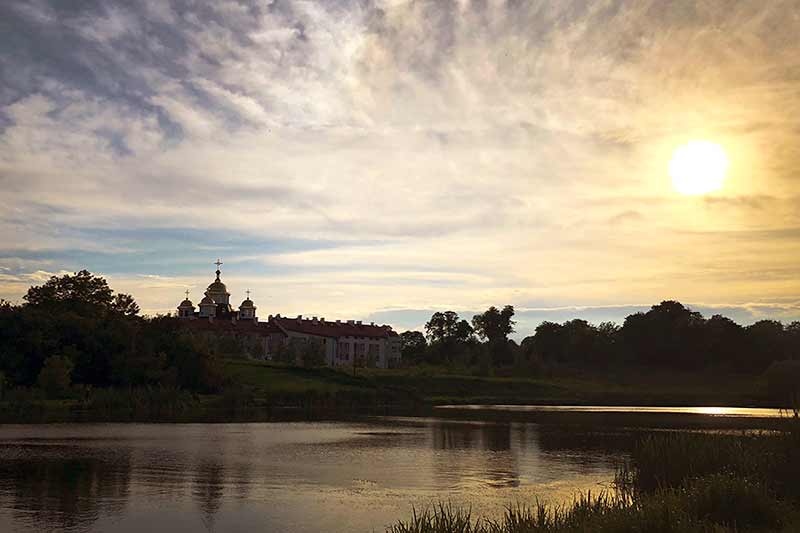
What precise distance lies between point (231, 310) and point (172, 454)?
6361 inches

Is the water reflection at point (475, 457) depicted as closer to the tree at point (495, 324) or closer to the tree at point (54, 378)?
the tree at point (54, 378)

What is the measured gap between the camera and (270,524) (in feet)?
76.9

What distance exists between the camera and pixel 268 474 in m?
33.2

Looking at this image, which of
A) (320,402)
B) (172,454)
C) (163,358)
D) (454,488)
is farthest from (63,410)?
(454,488)

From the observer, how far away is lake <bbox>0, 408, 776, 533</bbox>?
2412 centimetres

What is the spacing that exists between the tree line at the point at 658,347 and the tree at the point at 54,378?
78.7m

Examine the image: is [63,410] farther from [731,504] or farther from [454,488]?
[731,504]

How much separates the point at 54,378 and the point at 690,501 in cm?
6813

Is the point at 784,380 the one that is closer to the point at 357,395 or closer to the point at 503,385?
the point at 503,385

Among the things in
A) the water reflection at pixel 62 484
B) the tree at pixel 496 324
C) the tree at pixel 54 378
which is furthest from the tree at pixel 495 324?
the water reflection at pixel 62 484

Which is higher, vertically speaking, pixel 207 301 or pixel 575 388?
pixel 207 301

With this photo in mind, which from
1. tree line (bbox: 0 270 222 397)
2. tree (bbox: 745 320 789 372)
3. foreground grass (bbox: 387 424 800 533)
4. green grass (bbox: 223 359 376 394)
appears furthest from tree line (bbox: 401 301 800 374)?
foreground grass (bbox: 387 424 800 533)

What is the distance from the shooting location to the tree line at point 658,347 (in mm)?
144750

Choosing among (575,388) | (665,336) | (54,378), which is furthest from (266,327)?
(54,378)
